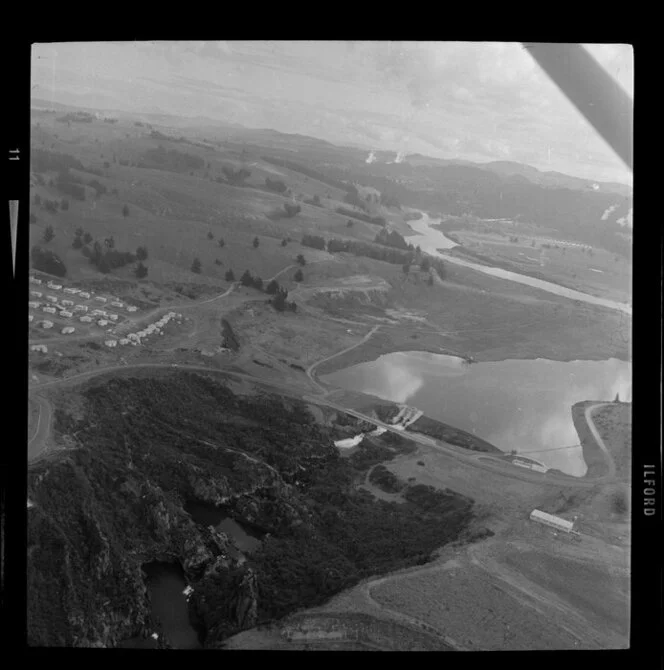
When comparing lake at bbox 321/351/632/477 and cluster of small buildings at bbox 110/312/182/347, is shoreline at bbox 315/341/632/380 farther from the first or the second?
cluster of small buildings at bbox 110/312/182/347

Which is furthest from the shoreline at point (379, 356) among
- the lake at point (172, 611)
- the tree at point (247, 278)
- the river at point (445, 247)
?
the lake at point (172, 611)

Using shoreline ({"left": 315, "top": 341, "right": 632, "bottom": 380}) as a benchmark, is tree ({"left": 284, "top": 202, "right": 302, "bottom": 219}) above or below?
above

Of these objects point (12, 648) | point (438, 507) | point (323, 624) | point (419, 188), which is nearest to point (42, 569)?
point (12, 648)

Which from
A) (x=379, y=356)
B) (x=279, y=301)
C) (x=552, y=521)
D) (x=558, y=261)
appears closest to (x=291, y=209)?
(x=279, y=301)

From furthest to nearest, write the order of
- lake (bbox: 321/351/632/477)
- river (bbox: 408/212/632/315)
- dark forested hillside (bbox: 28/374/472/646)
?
river (bbox: 408/212/632/315), lake (bbox: 321/351/632/477), dark forested hillside (bbox: 28/374/472/646)

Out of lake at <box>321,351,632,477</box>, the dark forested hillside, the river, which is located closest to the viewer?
the dark forested hillside

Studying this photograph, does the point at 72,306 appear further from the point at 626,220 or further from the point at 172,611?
the point at 626,220

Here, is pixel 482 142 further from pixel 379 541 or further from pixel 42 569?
pixel 42 569

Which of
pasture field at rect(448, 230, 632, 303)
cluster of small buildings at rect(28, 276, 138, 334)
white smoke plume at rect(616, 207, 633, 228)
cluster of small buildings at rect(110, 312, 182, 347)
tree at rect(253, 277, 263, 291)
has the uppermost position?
white smoke plume at rect(616, 207, 633, 228)

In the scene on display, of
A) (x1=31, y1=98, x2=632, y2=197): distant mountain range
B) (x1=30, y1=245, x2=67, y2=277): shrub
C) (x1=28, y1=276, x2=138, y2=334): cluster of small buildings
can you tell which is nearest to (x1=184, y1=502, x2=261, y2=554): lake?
(x1=28, y1=276, x2=138, y2=334): cluster of small buildings
